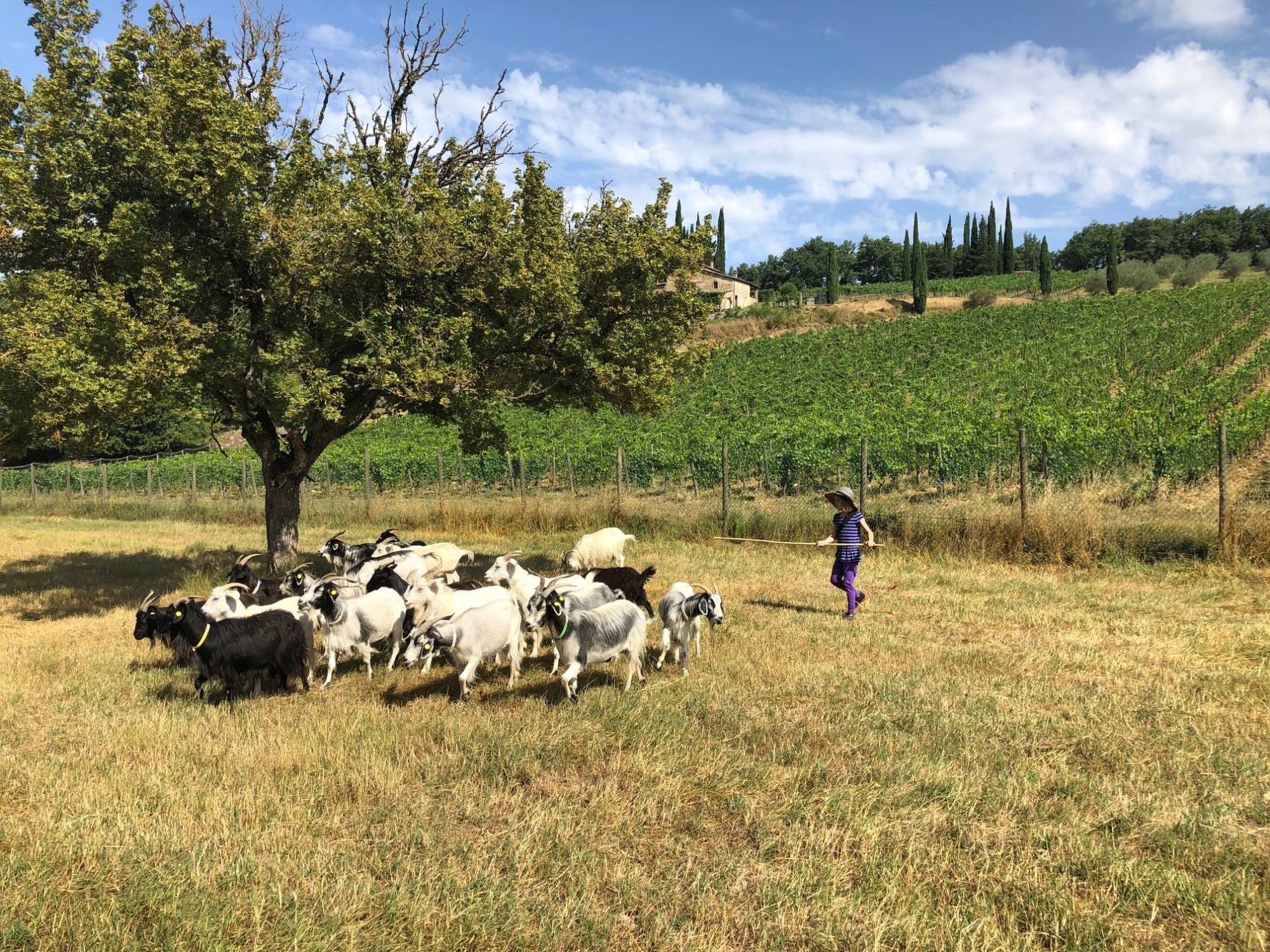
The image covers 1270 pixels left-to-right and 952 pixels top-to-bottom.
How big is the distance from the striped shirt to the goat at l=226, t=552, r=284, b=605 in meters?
7.58

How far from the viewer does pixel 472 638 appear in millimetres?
7137

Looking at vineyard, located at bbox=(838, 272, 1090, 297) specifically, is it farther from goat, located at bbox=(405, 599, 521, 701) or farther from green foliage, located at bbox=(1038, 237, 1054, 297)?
goat, located at bbox=(405, 599, 521, 701)

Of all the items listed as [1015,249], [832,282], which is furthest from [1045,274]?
[1015,249]

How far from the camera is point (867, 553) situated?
48.0 ft

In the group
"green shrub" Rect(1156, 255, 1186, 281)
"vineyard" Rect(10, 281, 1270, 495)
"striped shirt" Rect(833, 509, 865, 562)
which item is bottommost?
"striped shirt" Rect(833, 509, 865, 562)

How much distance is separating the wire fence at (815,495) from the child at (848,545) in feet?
15.7

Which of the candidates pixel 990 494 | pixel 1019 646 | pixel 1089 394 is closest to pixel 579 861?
pixel 1019 646

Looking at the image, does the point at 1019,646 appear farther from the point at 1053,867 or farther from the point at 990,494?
the point at 990,494

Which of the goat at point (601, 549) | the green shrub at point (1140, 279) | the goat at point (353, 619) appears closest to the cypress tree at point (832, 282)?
the green shrub at point (1140, 279)

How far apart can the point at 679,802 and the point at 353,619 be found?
4.53 meters

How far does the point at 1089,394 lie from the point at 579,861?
108 ft

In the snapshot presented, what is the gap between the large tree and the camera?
10227 mm

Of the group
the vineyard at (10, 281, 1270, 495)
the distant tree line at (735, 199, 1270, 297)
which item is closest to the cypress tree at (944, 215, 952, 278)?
the distant tree line at (735, 199, 1270, 297)

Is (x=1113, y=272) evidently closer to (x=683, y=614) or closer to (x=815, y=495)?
(x=815, y=495)
